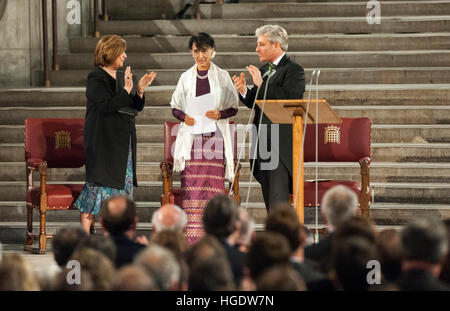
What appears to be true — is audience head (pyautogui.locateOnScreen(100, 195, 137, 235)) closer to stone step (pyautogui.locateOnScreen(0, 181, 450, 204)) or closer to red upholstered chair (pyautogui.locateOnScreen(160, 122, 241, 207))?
red upholstered chair (pyautogui.locateOnScreen(160, 122, 241, 207))

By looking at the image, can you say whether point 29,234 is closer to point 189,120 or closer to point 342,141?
point 189,120

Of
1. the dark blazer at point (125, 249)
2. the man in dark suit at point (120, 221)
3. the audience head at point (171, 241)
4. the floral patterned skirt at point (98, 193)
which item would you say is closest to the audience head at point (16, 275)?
the audience head at point (171, 241)

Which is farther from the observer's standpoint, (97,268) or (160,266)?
(97,268)

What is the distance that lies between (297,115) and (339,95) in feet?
10.5

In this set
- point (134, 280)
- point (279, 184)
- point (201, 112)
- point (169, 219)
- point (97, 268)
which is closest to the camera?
point (134, 280)

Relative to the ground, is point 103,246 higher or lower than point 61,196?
higher

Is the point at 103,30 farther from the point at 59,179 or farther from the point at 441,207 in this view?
the point at 441,207

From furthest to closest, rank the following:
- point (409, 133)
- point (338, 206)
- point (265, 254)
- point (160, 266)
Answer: point (409, 133) < point (338, 206) < point (265, 254) < point (160, 266)

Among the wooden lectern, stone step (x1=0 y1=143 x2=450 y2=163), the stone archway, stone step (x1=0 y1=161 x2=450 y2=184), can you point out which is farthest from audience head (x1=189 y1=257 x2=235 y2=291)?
the stone archway

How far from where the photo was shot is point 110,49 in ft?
21.1

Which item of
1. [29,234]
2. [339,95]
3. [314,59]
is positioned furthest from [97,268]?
[314,59]

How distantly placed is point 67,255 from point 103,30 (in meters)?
6.80

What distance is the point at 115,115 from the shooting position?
661cm
